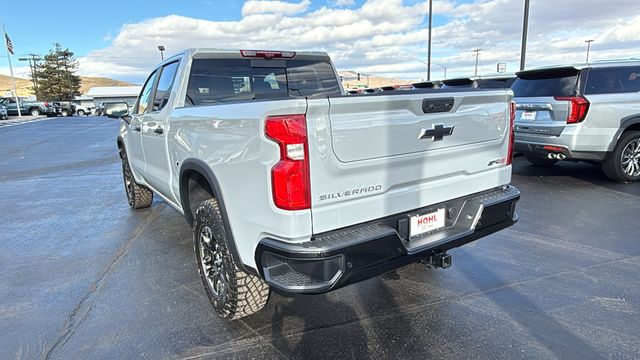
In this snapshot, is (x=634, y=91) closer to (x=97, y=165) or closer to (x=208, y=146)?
(x=208, y=146)

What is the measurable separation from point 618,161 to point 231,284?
6462mm

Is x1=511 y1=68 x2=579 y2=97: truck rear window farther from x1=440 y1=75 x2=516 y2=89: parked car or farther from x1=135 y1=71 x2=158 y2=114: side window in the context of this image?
x1=135 y1=71 x2=158 y2=114: side window

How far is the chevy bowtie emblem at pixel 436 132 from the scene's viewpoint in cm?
260

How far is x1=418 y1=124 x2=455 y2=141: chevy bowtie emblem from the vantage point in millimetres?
2600

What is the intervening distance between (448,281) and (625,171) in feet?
16.1

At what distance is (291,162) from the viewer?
2.17 meters

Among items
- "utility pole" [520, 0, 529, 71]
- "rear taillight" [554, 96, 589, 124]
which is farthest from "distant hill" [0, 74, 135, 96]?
"rear taillight" [554, 96, 589, 124]

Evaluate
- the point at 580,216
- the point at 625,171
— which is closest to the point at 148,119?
the point at 580,216

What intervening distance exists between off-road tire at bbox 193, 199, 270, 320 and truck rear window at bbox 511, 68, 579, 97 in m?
5.37

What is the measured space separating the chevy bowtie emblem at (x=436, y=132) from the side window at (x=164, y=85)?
255 cm

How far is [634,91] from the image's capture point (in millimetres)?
6453

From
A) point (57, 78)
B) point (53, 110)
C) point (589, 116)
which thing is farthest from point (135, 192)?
point (57, 78)

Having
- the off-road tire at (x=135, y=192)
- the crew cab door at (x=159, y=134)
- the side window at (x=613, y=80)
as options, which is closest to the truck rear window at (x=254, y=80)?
the crew cab door at (x=159, y=134)

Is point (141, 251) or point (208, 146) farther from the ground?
point (208, 146)
